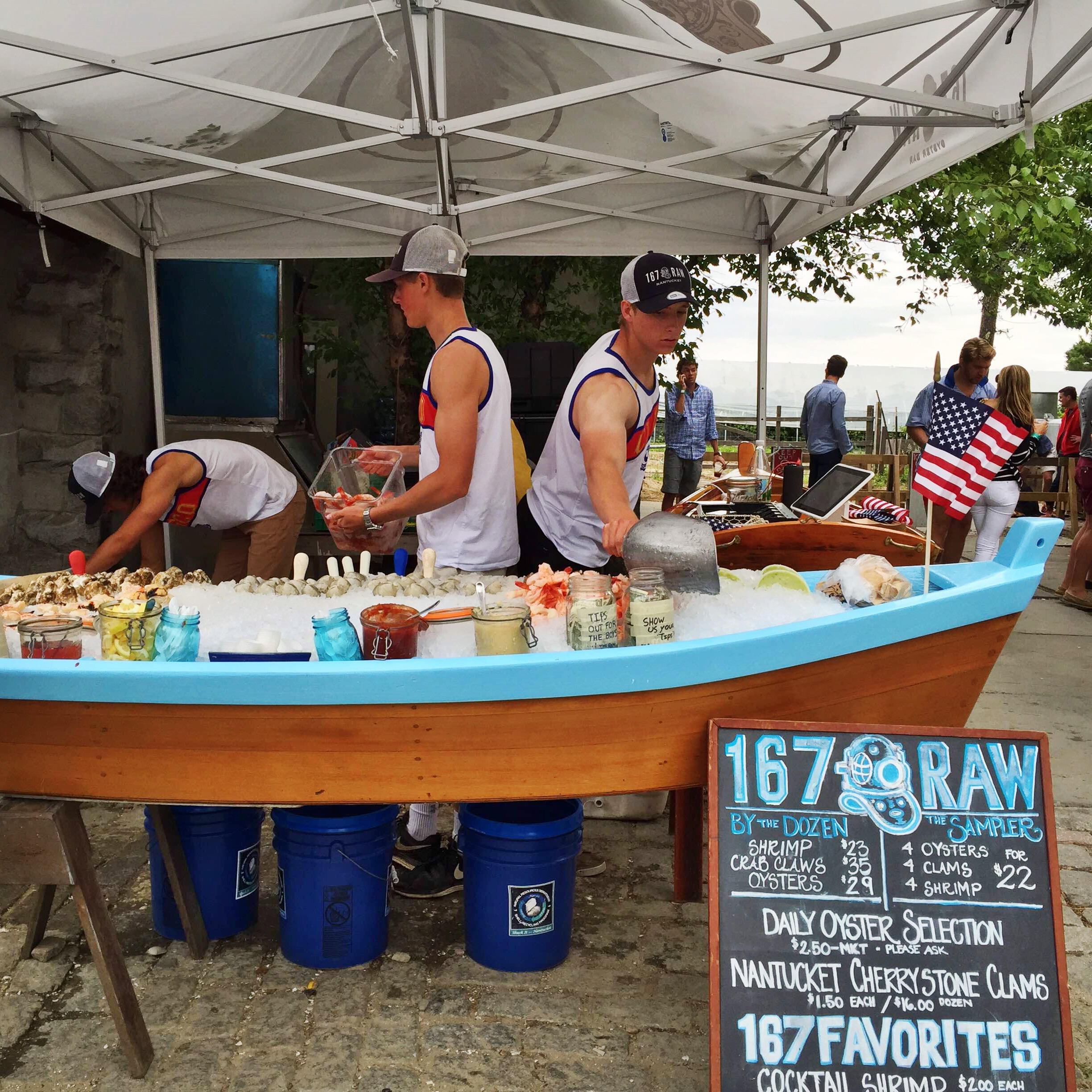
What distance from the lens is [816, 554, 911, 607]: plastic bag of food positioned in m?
2.40

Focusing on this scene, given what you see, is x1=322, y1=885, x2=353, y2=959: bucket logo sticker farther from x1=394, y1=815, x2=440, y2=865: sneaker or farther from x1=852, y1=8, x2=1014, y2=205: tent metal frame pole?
x1=852, y1=8, x2=1014, y2=205: tent metal frame pole

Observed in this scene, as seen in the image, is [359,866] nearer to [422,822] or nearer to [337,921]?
[337,921]

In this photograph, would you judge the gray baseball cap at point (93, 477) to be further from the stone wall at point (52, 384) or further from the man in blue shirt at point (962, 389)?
the man in blue shirt at point (962, 389)

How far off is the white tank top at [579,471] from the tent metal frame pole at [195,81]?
163 cm

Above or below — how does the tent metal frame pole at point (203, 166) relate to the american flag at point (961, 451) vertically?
above

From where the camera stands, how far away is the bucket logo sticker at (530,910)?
8.68ft

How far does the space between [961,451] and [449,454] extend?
1370 mm

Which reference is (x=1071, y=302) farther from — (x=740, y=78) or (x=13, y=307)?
(x=13, y=307)

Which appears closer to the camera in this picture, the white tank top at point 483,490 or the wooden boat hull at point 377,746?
the wooden boat hull at point 377,746

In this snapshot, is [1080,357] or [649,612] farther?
[1080,357]

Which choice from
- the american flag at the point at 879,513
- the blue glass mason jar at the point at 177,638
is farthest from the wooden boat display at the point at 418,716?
the american flag at the point at 879,513

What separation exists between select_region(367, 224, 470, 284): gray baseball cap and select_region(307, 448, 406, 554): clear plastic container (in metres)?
0.59

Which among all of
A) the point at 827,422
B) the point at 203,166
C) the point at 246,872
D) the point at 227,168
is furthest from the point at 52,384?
the point at 827,422

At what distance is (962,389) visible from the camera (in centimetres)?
699
